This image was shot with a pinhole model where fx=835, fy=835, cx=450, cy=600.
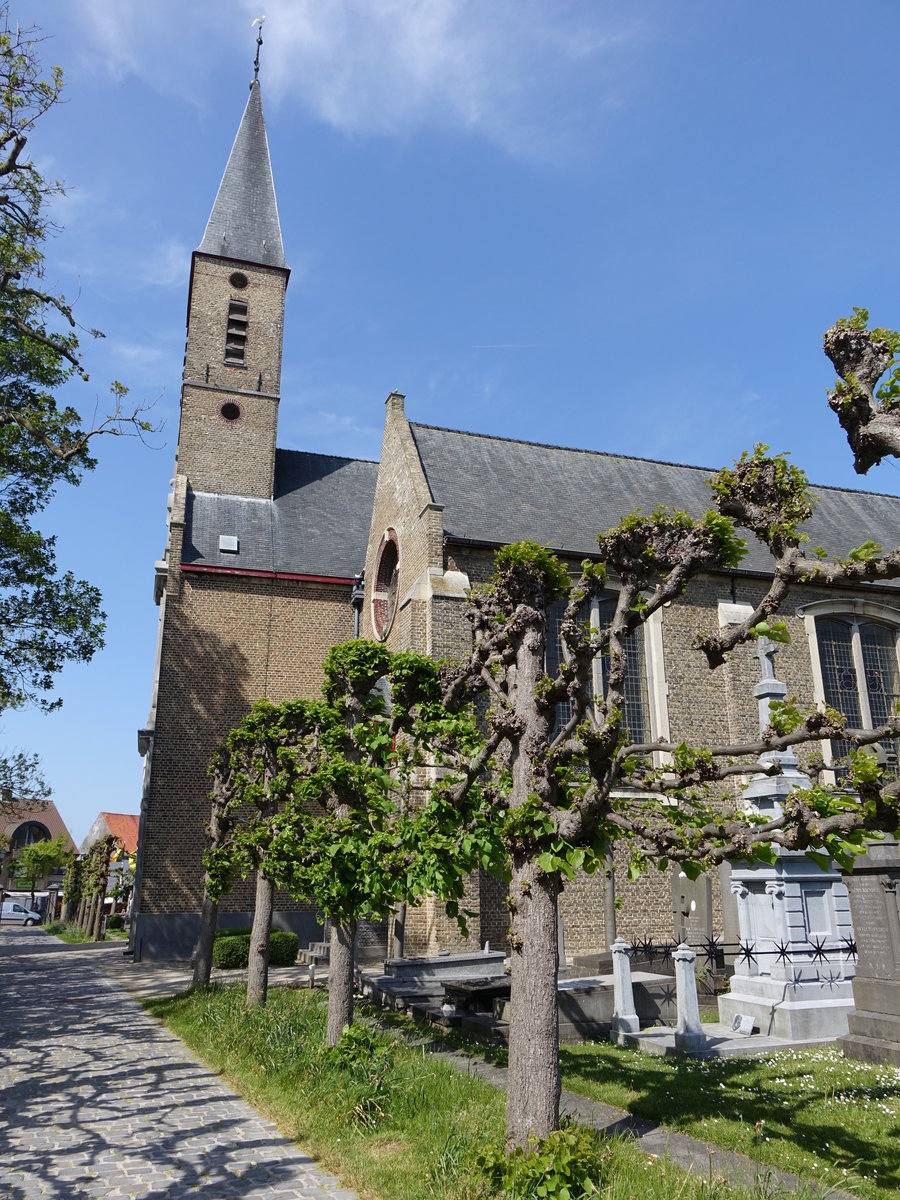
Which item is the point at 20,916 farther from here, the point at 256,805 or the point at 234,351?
the point at 256,805

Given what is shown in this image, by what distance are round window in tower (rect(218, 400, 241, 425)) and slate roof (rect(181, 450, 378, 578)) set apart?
1.86 m

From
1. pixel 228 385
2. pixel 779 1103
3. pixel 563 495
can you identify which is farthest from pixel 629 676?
pixel 228 385

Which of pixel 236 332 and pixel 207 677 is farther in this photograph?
pixel 236 332

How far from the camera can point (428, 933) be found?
14.3m

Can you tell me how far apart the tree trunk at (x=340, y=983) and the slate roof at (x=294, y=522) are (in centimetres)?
1342

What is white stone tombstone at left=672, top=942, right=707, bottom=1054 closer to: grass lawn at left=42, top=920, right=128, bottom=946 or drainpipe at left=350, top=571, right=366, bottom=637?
drainpipe at left=350, top=571, right=366, bottom=637

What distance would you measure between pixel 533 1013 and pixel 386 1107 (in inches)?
83.6

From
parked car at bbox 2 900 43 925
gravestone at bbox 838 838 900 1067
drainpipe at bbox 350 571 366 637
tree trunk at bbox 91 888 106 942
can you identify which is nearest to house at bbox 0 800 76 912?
parked car at bbox 2 900 43 925

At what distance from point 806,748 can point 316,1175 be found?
13.9 m

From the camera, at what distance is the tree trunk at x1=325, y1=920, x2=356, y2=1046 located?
8.02m

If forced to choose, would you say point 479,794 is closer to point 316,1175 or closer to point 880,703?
point 316,1175

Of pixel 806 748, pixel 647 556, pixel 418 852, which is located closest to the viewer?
pixel 647 556

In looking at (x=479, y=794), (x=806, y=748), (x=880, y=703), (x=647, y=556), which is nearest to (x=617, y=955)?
(x=479, y=794)

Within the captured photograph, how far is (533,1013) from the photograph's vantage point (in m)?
5.02
